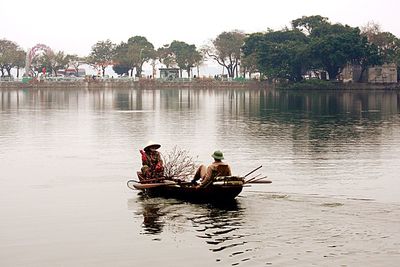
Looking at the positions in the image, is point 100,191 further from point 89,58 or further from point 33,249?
point 89,58

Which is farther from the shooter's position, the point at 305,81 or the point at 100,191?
the point at 305,81

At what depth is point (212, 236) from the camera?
652 inches

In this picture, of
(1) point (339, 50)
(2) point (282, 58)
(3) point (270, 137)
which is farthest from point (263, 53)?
(3) point (270, 137)

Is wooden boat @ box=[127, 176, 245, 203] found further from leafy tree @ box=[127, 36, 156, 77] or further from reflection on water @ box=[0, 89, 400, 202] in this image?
leafy tree @ box=[127, 36, 156, 77]

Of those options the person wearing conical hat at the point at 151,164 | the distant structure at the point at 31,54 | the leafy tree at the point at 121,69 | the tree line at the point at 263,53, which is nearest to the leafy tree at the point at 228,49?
the tree line at the point at 263,53

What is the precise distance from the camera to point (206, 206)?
64.1 feet

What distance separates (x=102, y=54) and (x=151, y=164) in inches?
5860

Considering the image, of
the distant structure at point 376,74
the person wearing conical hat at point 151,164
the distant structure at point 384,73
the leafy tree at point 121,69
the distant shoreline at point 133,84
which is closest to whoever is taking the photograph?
the person wearing conical hat at point 151,164

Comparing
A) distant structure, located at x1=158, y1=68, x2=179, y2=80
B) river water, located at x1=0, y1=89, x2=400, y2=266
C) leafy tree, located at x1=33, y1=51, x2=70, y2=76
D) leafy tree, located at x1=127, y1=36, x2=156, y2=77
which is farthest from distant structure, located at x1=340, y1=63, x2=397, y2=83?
river water, located at x1=0, y1=89, x2=400, y2=266

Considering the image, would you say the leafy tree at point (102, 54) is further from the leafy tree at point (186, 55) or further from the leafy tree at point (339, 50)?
the leafy tree at point (339, 50)

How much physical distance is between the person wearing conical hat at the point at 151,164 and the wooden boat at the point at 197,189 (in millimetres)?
295

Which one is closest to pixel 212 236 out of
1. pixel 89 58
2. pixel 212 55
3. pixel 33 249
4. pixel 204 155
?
pixel 33 249

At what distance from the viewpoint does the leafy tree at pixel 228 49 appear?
152000 mm

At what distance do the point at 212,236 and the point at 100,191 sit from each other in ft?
23.8
